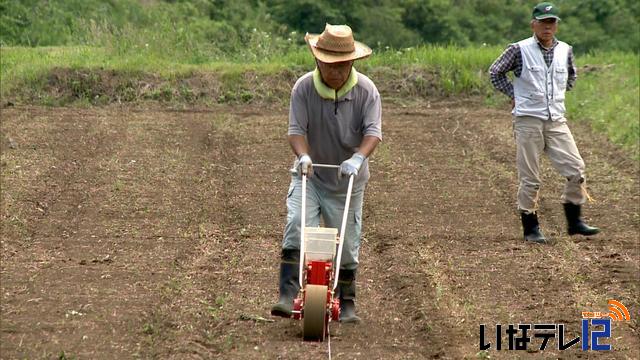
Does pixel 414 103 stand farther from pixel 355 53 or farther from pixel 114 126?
pixel 355 53

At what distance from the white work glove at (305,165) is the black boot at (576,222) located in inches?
142

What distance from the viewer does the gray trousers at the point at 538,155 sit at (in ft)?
33.4

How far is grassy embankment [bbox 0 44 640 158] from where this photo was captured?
1686 centimetres

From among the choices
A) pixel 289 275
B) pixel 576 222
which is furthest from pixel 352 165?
pixel 576 222

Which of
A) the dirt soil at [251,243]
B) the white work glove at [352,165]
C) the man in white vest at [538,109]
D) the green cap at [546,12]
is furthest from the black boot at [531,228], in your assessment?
the white work glove at [352,165]

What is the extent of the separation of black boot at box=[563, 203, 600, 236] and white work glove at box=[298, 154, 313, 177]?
11.9 feet

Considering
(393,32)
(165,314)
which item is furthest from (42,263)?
(393,32)

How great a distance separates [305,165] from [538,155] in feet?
11.1

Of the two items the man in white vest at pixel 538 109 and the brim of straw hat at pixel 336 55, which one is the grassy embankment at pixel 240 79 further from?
the brim of straw hat at pixel 336 55

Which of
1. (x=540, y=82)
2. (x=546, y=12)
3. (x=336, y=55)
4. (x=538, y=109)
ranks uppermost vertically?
(x=546, y=12)

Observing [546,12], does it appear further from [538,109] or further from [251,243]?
[251,243]

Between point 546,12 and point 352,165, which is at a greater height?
point 546,12

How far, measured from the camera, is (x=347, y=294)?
7.98m

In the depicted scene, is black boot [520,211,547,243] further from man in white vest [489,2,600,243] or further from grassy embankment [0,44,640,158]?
grassy embankment [0,44,640,158]
